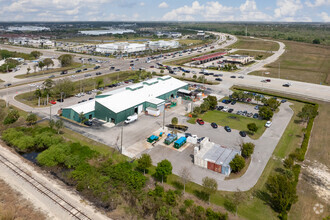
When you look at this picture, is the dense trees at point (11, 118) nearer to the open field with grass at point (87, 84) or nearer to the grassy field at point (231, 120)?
the open field with grass at point (87, 84)

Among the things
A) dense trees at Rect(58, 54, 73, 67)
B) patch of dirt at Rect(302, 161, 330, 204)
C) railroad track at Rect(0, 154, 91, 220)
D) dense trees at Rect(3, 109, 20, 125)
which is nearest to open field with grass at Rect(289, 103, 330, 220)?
patch of dirt at Rect(302, 161, 330, 204)

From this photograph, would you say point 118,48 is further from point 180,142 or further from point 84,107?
point 180,142

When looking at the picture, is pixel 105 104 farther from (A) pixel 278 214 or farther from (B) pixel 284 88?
(B) pixel 284 88

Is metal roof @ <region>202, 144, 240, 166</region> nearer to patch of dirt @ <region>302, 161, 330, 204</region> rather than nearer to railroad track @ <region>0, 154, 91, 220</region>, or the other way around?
patch of dirt @ <region>302, 161, 330, 204</region>

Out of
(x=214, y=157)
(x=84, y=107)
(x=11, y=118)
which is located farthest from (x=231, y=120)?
(x=11, y=118)

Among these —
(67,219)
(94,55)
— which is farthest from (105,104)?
(94,55)

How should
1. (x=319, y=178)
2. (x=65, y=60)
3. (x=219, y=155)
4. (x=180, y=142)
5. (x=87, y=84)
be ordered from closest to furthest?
1. (x=319, y=178)
2. (x=219, y=155)
3. (x=180, y=142)
4. (x=87, y=84)
5. (x=65, y=60)
